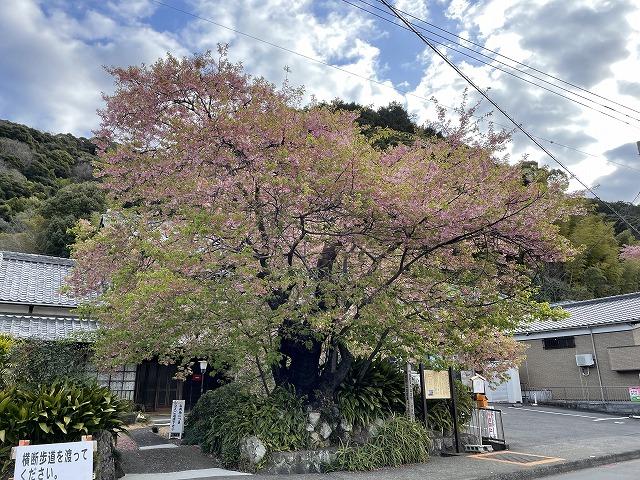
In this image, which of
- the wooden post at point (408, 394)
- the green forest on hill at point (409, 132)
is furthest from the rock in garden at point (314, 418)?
the green forest on hill at point (409, 132)

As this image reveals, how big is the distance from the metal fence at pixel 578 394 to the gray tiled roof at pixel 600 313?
278cm

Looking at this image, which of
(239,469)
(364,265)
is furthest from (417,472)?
(364,265)

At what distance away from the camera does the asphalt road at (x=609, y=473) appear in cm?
759

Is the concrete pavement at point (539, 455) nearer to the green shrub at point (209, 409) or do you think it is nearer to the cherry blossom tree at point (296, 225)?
the green shrub at point (209, 409)

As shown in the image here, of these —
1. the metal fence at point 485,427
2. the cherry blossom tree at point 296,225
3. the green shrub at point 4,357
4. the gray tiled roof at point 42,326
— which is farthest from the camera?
the gray tiled roof at point 42,326

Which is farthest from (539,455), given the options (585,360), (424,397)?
(585,360)

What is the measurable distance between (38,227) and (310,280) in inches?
1167

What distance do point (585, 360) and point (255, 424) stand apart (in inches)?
705

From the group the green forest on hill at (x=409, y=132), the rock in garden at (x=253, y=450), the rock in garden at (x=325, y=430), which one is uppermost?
the green forest on hill at (x=409, y=132)

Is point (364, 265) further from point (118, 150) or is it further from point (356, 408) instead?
point (118, 150)

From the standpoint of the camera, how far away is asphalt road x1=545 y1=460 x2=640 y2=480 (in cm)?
759

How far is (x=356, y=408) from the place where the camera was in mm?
8977

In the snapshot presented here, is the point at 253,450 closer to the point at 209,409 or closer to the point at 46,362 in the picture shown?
the point at 209,409

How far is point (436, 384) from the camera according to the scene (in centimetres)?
971
